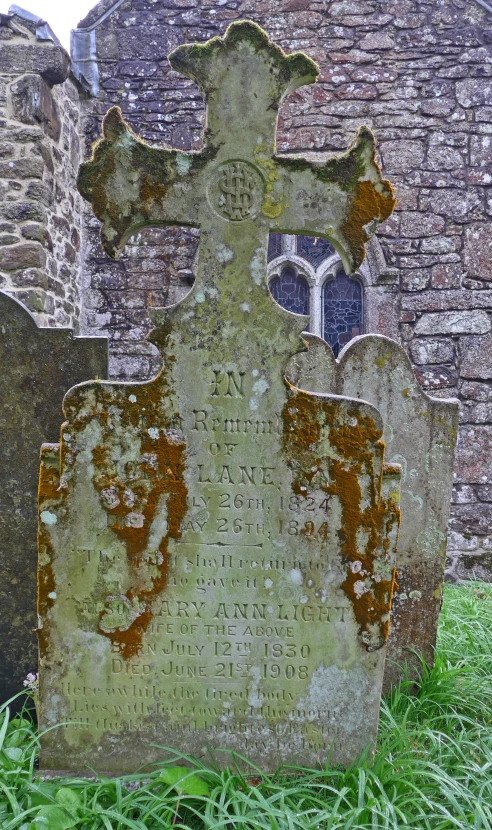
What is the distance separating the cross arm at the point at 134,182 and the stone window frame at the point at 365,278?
406cm

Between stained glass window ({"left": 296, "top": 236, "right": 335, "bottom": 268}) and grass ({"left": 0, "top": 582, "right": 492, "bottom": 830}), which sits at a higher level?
stained glass window ({"left": 296, "top": 236, "right": 335, "bottom": 268})

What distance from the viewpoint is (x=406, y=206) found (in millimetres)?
6594

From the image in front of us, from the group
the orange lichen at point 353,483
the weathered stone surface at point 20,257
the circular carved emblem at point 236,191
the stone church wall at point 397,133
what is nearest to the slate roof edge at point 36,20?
the stone church wall at point 397,133

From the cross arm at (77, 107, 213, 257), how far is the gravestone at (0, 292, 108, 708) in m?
0.73

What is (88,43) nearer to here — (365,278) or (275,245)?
(275,245)

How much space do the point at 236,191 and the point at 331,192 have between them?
0.37 metres

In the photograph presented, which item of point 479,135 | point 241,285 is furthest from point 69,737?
point 479,135

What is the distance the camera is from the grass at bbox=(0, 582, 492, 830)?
222cm

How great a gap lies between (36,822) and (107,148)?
234 cm

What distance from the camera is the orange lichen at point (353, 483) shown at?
8.42 ft

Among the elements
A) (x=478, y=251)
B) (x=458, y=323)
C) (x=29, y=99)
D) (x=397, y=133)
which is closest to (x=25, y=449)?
(x=29, y=99)

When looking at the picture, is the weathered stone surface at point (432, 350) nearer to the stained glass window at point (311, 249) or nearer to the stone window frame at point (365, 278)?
the stone window frame at point (365, 278)

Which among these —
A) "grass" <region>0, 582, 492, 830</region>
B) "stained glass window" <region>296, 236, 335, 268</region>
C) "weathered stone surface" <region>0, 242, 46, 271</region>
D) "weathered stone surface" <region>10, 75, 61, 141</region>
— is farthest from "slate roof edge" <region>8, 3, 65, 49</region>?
"grass" <region>0, 582, 492, 830</region>

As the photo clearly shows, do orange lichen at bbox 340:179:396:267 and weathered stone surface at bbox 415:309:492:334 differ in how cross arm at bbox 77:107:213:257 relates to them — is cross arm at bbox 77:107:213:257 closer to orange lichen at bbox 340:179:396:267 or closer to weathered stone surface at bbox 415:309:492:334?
orange lichen at bbox 340:179:396:267
